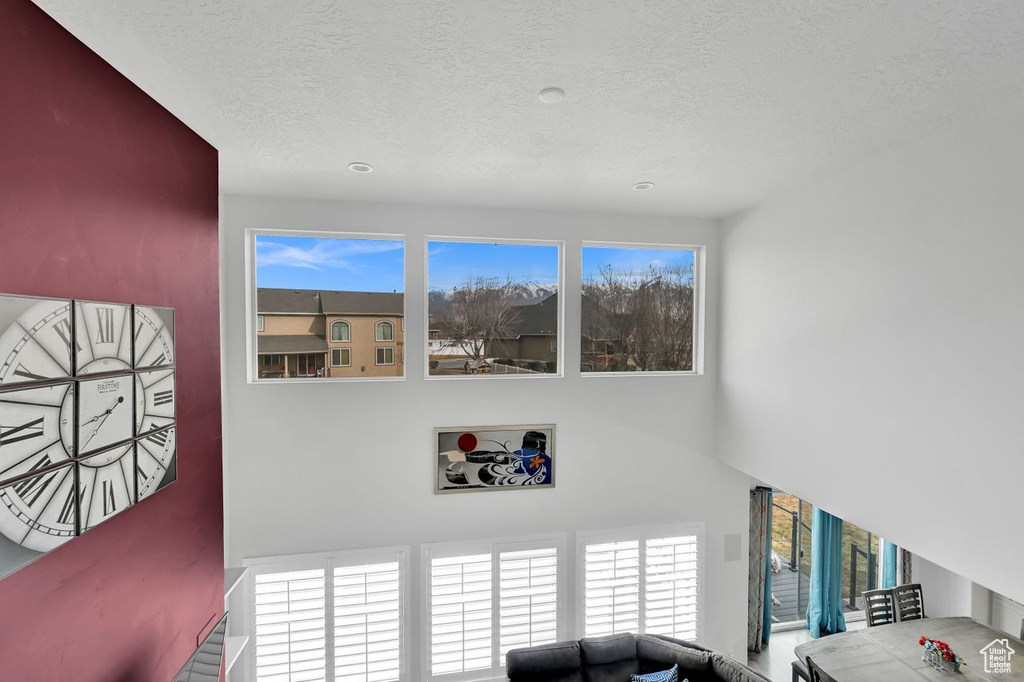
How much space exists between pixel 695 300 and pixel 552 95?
2692 mm

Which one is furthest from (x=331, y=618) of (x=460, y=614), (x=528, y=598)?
(x=528, y=598)

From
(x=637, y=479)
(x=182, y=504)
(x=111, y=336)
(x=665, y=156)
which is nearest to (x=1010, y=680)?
(x=637, y=479)

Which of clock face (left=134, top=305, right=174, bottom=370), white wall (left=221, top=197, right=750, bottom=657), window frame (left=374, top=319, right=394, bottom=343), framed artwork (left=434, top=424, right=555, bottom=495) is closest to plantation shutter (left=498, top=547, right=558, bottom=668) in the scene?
white wall (left=221, top=197, right=750, bottom=657)

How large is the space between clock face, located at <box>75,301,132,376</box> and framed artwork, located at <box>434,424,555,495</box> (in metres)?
2.20

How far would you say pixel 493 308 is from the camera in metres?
3.79

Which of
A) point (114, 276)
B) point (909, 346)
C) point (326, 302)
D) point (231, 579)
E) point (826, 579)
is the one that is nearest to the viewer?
point (114, 276)

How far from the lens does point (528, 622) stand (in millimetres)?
3750

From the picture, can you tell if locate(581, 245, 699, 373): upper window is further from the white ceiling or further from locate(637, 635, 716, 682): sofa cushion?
locate(637, 635, 716, 682): sofa cushion

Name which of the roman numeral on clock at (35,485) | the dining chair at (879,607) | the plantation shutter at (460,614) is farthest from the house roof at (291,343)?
the dining chair at (879,607)

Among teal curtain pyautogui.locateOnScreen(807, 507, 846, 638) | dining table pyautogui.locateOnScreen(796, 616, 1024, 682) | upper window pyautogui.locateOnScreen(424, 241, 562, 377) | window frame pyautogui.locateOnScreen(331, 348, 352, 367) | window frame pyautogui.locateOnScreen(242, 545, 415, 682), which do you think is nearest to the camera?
dining table pyautogui.locateOnScreen(796, 616, 1024, 682)

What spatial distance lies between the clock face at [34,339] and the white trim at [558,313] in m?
2.30

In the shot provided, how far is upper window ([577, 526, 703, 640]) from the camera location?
12.7ft

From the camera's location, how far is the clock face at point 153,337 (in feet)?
5.81

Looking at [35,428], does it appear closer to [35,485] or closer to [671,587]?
[35,485]
